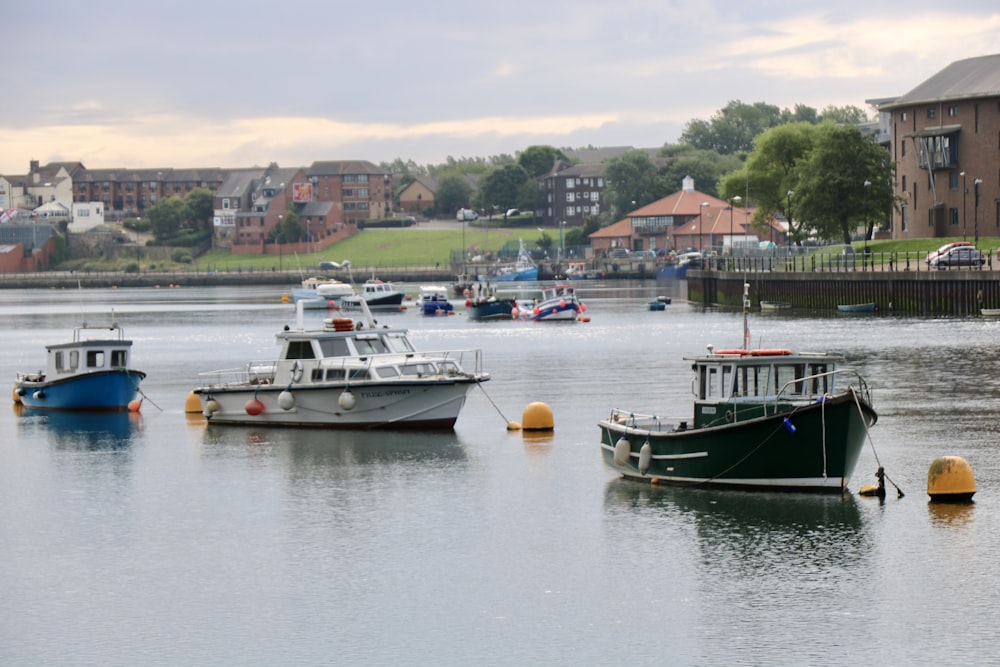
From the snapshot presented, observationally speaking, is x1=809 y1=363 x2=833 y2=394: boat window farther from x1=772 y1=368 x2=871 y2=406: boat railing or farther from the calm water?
the calm water

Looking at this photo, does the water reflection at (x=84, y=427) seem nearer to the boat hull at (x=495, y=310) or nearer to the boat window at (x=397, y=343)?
the boat window at (x=397, y=343)

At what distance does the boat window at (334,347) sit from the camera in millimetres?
49812

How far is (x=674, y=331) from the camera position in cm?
9950

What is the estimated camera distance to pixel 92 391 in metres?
59.8

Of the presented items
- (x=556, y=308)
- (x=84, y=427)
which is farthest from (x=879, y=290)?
(x=84, y=427)

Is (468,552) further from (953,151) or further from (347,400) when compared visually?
(953,151)

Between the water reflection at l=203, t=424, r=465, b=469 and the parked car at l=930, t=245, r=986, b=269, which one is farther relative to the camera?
the parked car at l=930, t=245, r=986, b=269

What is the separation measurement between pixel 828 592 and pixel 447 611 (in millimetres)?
6901

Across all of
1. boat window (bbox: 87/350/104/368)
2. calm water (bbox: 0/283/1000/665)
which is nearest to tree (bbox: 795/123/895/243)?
calm water (bbox: 0/283/1000/665)

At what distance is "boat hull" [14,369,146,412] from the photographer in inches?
2347

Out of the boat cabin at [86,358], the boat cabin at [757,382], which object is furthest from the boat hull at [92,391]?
the boat cabin at [757,382]

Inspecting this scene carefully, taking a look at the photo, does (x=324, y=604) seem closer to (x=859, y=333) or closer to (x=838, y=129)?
(x=859, y=333)

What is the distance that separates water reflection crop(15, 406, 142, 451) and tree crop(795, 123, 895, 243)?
84899 millimetres

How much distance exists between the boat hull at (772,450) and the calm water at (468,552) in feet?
1.68
